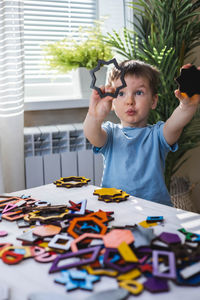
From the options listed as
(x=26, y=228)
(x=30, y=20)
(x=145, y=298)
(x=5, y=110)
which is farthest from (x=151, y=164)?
(x=30, y=20)

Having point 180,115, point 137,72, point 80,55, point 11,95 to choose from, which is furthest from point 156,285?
point 80,55

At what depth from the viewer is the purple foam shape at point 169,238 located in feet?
2.17

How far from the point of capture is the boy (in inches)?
49.6

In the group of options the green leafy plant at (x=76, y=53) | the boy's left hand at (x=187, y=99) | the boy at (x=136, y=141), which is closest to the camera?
the boy's left hand at (x=187, y=99)

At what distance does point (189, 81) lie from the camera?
38.4 inches

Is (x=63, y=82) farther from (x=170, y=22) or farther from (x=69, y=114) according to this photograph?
(x=170, y=22)

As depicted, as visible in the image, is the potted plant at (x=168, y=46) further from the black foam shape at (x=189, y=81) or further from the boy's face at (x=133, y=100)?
the black foam shape at (x=189, y=81)

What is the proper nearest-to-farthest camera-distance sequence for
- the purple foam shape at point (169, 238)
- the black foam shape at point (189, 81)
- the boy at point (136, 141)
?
the purple foam shape at point (169, 238) → the black foam shape at point (189, 81) → the boy at point (136, 141)

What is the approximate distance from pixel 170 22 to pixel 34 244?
1743 mm

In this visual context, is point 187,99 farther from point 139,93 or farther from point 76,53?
point 76,53

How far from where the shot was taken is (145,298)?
507 mm

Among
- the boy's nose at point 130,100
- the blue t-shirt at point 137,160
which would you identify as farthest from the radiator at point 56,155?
the boy's nose at point 130,100

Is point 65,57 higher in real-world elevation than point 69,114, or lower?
higher

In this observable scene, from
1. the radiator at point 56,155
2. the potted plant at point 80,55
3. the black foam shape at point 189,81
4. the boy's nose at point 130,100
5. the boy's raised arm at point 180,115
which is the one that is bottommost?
the radiator at point 56,155
